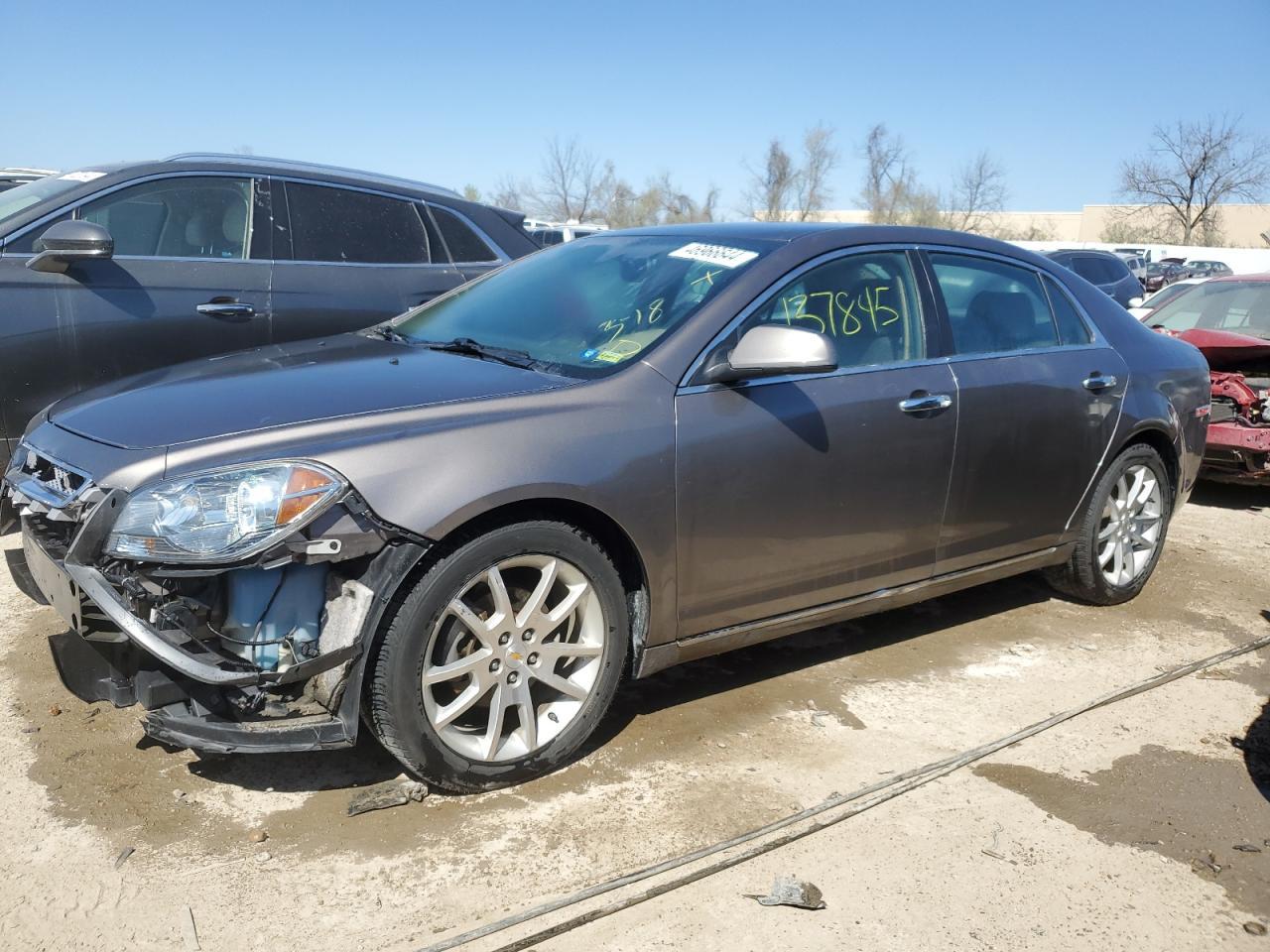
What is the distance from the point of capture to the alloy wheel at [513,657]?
2.93m

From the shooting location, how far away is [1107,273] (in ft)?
59.5

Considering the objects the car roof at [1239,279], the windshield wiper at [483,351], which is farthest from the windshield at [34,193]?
the car roof at [1239,279]

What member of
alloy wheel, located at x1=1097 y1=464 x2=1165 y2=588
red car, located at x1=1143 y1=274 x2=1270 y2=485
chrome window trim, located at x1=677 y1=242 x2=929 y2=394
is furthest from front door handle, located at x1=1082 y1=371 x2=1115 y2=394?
red car, located at x1=1143 y1=274 x2=1270 y2=485

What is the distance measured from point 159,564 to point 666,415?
1.48 meters

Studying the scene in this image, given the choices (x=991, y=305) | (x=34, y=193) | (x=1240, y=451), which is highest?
(x=34, y=193)

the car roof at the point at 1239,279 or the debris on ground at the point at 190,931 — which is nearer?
the debris on ground at the point at 190,931

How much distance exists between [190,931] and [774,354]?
7.26 ft

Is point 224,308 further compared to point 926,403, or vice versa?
point 224,308

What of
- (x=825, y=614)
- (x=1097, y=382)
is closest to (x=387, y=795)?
(x=825, y=614)

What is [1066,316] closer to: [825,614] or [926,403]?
[926,403]

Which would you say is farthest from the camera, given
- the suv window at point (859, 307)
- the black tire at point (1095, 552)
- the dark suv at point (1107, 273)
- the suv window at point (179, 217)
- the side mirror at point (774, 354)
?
the dark suv at point (1107, 273)

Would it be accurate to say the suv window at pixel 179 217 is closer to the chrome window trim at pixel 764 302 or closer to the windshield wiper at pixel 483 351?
the windshield wiper at pixel 483 351

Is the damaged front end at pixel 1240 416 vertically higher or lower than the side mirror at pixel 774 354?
lower

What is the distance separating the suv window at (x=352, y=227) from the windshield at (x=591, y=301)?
1483 millimetres
